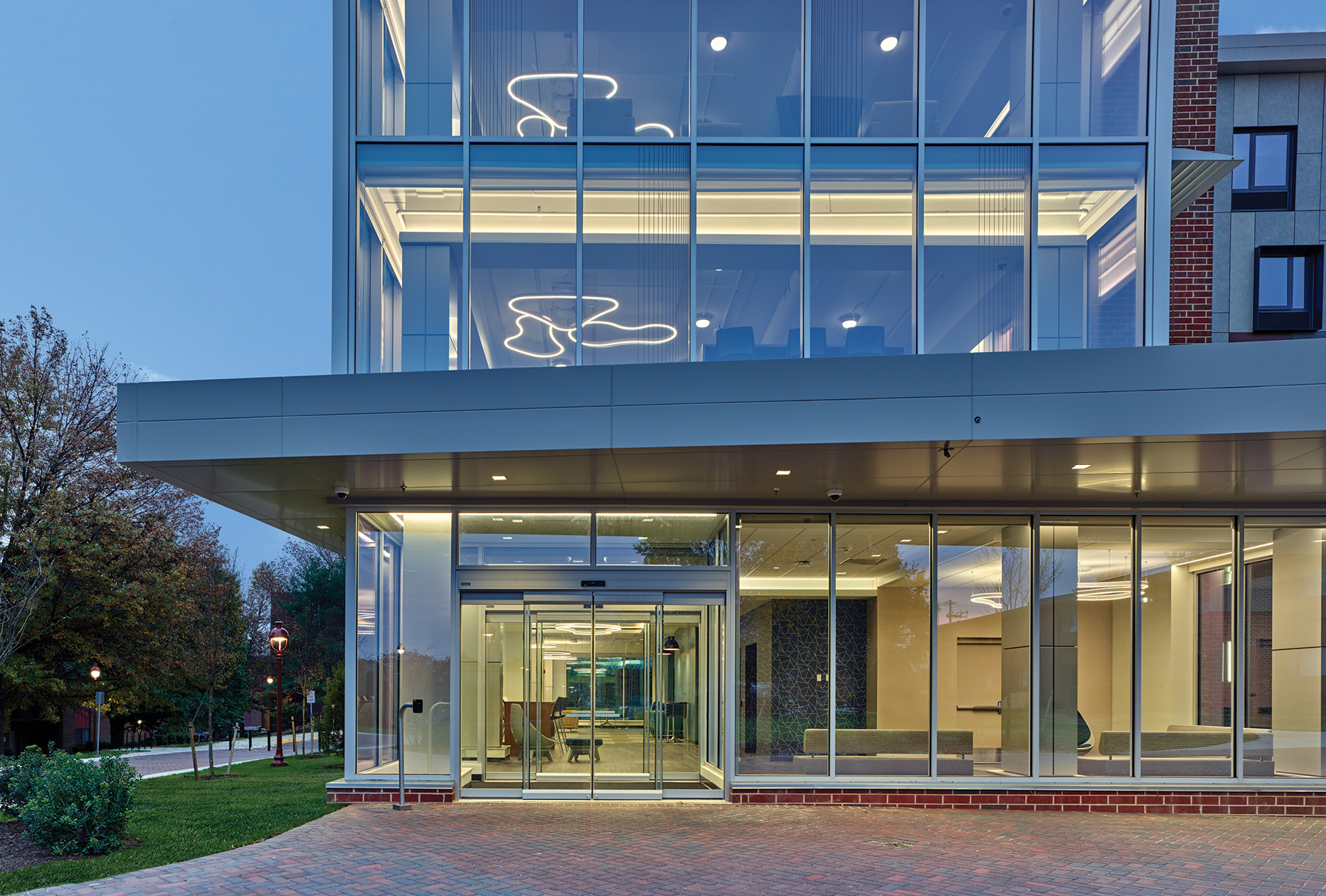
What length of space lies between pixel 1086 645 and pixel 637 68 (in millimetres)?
8755

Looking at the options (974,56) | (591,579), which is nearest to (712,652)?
(591,579)

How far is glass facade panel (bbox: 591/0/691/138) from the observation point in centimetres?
1111

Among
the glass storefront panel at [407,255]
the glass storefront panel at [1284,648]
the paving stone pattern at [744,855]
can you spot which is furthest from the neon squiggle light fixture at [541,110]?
the glass storefront panel at [1284,648]

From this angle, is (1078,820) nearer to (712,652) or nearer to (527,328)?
(712,652)

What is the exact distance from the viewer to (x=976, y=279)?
1091 centimetres

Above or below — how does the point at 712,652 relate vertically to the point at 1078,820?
above

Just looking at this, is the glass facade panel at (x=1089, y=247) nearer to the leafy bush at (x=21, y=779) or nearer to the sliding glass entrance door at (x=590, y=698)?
the sliding glass entrance door at (x=590, y=698)

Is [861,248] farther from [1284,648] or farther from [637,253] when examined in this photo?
[1284,648]

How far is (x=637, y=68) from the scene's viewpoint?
36.7 ft

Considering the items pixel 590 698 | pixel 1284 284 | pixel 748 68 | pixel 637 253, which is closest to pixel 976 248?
pixel 748 68

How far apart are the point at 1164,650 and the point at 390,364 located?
986 cm

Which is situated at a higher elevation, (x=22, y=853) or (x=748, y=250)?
(x=748, y=250)

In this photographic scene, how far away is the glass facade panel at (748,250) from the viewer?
10.8m

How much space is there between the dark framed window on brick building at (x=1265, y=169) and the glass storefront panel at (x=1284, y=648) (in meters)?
14.7
